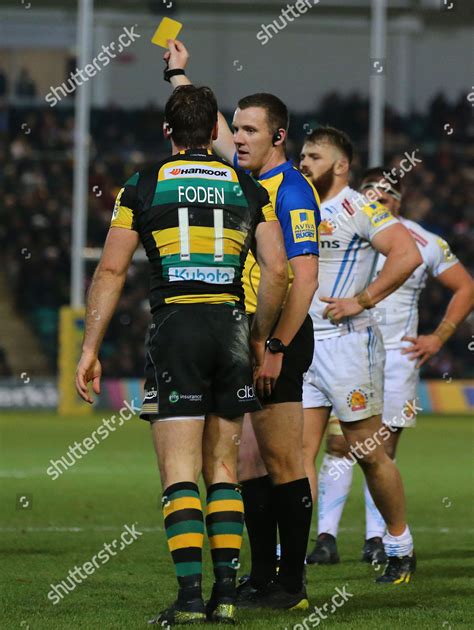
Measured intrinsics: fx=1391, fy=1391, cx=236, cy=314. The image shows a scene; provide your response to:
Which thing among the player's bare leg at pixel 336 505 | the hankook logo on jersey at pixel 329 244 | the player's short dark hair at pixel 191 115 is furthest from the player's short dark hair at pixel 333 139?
the player's short dark hair at pixel 191 115

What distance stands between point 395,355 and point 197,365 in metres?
3.35

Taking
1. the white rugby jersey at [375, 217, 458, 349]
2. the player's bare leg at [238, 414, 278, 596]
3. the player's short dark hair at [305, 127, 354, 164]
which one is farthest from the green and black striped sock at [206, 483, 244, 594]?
the white rugby jersey at [375, 217, 458, 349]

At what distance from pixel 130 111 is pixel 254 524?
25166 millimetres

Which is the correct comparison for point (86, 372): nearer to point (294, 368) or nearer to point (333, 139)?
point (294, 368)

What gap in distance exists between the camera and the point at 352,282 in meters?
7.55

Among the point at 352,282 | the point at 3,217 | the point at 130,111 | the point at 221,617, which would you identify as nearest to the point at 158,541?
the point at 352,282

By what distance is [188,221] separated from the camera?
5590 mm

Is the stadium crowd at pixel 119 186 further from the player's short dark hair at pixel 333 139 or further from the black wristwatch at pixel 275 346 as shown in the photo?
the black wristwatch at pixel 275 346

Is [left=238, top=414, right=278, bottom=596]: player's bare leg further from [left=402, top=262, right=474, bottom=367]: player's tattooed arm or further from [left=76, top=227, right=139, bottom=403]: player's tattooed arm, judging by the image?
[left=402, top=262, right=474, bottom=367]: player's tattooed arm

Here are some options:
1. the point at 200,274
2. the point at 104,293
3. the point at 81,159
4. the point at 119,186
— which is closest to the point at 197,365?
the point at 200,274

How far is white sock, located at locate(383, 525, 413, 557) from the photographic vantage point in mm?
7312

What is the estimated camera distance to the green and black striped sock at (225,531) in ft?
18.4

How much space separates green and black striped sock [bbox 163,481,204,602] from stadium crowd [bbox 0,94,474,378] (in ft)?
60.8

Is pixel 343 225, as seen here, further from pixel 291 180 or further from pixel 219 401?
pixel 219 401
